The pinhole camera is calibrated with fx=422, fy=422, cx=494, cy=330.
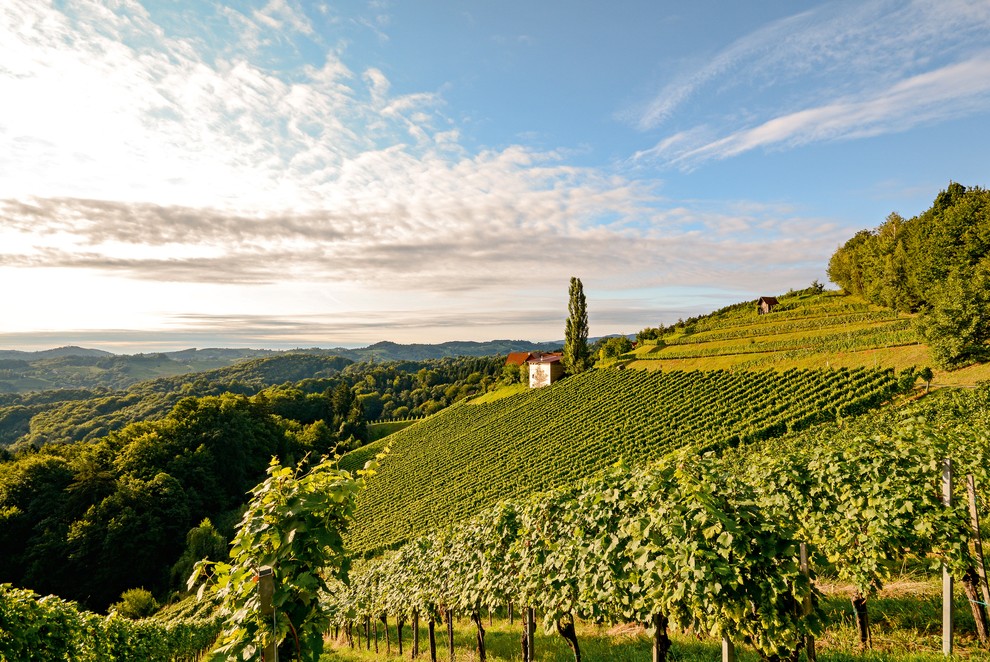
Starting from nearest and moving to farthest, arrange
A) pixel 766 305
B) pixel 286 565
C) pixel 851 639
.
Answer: pixel 286 565 < pixel 851 639 < pixel 766 305

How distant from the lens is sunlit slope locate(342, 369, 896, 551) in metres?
32.3

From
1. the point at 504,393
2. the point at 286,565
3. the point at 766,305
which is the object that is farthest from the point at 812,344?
the point at 286,565

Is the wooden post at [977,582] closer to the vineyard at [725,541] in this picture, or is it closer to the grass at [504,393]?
the vineyard at [725,541]

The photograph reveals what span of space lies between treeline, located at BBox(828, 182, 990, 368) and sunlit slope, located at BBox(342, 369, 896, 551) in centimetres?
463

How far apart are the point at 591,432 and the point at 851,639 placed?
37300 millimetres

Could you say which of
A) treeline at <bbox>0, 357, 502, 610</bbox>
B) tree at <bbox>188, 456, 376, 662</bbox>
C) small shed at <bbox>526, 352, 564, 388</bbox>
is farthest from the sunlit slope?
tree at <bbox>188, 456, 376, 662</bbox>

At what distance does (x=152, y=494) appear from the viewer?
39812 mm

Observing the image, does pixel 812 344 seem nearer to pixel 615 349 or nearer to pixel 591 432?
pixel 591 432

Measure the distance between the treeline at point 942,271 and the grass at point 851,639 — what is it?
2997 cm

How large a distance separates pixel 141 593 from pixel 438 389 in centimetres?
10506

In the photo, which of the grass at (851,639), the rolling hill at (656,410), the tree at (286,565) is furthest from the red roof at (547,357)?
the tree at (286,565)

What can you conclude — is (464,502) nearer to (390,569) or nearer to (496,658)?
(390,569)

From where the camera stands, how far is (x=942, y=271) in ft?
134

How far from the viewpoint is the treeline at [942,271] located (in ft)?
90.2
